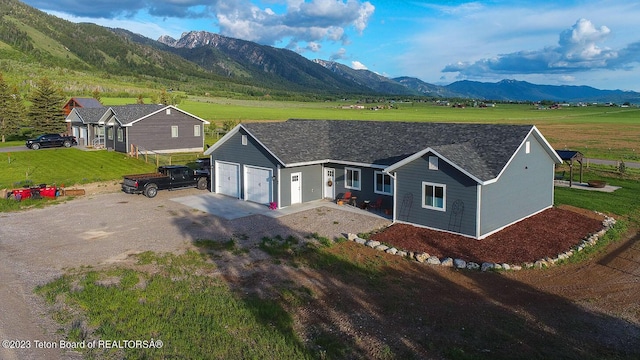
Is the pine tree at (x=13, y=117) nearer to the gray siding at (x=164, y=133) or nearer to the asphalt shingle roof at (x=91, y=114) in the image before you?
the asphalt shingle roof at (x=91, y=114)

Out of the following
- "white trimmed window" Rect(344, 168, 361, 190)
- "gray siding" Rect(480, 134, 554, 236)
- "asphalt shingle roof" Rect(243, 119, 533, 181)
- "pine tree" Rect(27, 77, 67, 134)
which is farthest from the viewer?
"pine tree" Rect(27, 77, 67, 134)

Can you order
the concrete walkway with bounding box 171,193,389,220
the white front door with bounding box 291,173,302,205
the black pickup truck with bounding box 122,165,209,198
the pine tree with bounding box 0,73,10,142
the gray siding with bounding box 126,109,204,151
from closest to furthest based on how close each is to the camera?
the concrete walkway with bounding box 171,193,389,220 → the white front door with bounding box 291,173,302,205 → the black pickup truck with bounding box 122,165,209,198 → the gray siding with bounding box 126,109,204,151 → the pine tree with bounding box 0,73,10,142

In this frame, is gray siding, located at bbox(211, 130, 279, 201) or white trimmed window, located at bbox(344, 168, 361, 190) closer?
gray siding, located at bbox(211, 130, 279, 201)

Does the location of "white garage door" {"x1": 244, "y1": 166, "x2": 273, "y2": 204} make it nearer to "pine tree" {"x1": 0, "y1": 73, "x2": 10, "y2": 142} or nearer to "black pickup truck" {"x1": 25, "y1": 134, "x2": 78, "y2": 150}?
"black pickup truck" {"x1": 25, "y1": 134, "x2": 78, "y2": 150}

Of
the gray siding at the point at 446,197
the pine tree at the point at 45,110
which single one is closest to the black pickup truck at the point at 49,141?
the pine tree at the point at 45,110

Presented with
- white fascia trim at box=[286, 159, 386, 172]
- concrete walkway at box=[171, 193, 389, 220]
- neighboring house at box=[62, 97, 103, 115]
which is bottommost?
concrete walkway at box=[171, 193, 389, 220]

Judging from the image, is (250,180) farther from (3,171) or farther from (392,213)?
(3,171)

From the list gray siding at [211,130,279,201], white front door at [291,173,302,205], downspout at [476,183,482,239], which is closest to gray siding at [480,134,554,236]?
downspout at [476,183,482,239]

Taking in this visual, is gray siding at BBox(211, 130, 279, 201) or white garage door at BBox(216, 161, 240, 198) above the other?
gray siding at BBox(211, 130, 279, 201)
